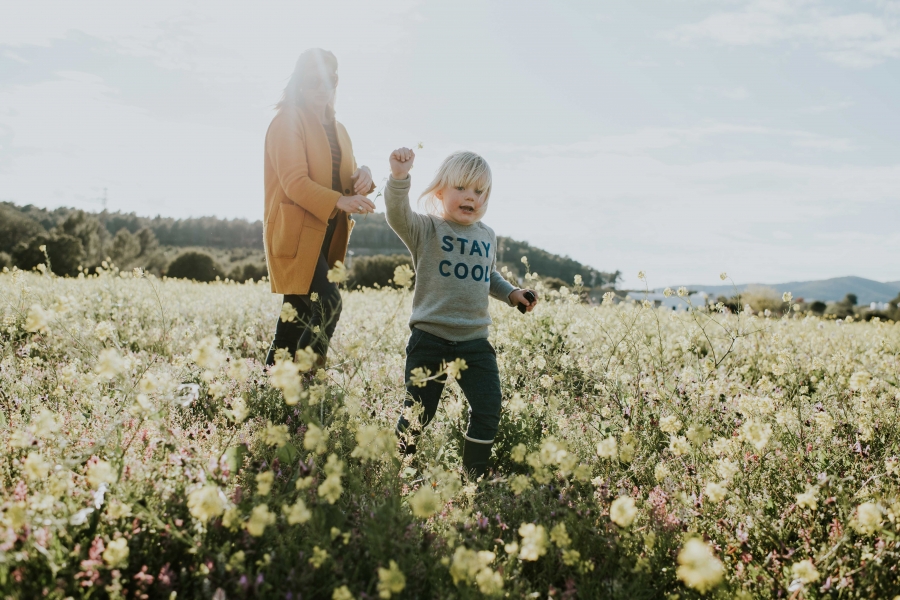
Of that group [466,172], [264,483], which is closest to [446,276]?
[466,172]

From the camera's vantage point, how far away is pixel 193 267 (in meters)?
35.2

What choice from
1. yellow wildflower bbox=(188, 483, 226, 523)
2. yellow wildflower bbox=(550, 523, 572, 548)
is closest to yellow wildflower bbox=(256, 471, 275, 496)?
yellow wildflower bbox=(188, 483, 226, 523)

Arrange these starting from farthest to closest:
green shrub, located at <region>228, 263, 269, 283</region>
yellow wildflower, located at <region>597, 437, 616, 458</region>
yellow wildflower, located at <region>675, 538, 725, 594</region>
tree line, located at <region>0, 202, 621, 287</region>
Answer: green shrub, located at <region>228, 263, 269, 283</region>
tree line, located at <region>0, 202, 621, 287</region>
yellow wildflower, located at <region>597, 437, 616, 458</region>
yellow wildflower, located at <region>675, 538, 725, 594</region>

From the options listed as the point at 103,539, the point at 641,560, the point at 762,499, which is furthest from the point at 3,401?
the point at 762,499

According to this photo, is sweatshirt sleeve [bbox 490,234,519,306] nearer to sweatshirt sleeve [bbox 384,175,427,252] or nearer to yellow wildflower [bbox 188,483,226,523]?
sweatshirt sleeve [bbox 384,175,427,252]

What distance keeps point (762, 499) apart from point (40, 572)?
8.67 feet

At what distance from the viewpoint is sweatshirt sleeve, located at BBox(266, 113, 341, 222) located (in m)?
3.03

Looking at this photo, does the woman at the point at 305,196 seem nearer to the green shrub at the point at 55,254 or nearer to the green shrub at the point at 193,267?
the green shrub at the point at 55,254

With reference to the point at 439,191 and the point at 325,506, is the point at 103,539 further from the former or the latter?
the point at 439,191

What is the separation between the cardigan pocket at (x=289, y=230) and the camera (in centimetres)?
314

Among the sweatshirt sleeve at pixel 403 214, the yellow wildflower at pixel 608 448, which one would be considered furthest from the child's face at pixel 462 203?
the yellow wildflower at pixel 608 448

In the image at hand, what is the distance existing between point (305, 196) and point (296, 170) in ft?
0.59

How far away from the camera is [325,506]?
1.86 m

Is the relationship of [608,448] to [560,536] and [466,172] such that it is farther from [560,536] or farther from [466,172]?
[466,172]
